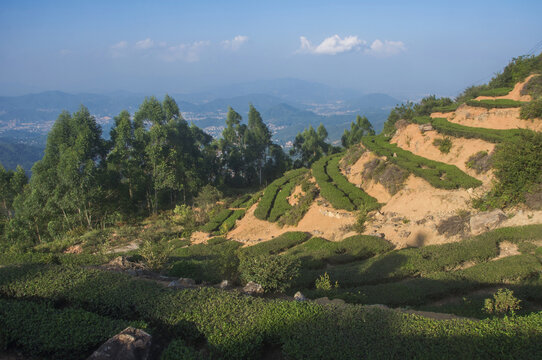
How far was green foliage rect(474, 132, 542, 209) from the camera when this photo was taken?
13594 millimetres

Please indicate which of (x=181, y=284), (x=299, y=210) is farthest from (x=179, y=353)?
(x=299, y=210)

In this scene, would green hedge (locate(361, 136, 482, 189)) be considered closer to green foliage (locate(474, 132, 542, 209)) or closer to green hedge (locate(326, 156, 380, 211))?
green foliage (locate(474, 132, 542, 209))

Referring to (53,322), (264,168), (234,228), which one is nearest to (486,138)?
(234,228)

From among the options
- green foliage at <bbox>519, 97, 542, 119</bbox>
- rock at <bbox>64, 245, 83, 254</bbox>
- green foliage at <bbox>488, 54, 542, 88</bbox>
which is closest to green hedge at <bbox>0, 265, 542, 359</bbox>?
rock at <bbox>64, 245, 83, 254</bbox>

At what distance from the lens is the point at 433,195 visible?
1767 cm

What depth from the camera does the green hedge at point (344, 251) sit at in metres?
13.6

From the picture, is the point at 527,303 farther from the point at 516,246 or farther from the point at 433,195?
the point at 433,195

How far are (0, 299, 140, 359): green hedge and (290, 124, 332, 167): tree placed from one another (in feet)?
132

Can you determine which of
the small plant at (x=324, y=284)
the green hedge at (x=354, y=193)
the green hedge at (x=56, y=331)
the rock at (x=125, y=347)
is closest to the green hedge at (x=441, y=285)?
Result: the small plant at (x=324, y=284)

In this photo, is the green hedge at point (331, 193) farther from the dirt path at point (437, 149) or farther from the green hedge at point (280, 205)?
the dirt path at point (437, 149)

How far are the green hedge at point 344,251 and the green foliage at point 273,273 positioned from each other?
3422 millimetres

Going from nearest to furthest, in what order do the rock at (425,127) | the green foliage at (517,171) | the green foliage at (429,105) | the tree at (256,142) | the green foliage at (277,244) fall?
the green foliage at (517,171), the green foliage at (277,244), the rock at (425,127), the green foliage at (429,105), the tree at (256,142)

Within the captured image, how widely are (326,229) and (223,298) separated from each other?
12.6 metres

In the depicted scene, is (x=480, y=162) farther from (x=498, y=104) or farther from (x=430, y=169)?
(x=498, y=104)
